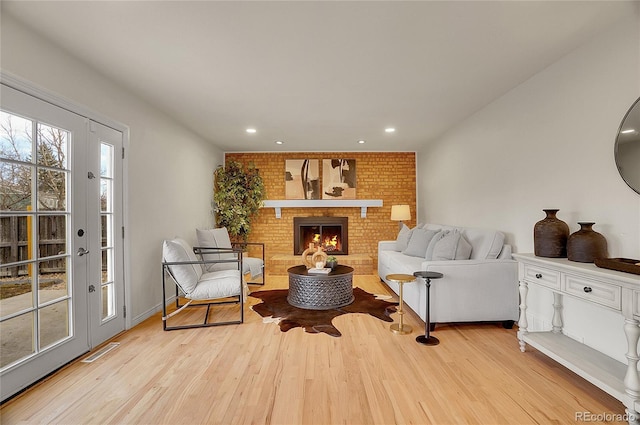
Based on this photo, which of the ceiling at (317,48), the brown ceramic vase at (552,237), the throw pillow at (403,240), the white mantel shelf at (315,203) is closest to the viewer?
the ceiling at (317,48)

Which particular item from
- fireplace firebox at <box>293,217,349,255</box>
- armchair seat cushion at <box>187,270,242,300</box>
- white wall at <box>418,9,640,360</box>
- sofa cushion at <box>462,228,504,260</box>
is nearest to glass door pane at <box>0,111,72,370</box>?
armchair seat cushion at <box>187,270,242,300</box>

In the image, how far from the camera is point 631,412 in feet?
5.51

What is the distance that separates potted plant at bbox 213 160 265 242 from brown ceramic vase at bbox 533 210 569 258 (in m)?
4.58

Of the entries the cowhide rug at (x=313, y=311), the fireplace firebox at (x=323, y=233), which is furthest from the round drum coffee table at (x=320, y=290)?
the fireplace firebox at (x=323, y=233)

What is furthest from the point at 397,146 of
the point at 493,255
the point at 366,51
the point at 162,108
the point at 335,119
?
the point at 162,108

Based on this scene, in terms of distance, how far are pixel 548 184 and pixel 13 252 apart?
164 inches

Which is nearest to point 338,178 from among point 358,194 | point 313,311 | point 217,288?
point 358,194

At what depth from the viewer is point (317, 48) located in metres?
2.38

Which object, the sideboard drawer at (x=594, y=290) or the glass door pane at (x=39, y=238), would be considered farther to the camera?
the glass door pane at (x=39, y=238)

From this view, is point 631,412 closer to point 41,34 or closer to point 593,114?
point 593,114

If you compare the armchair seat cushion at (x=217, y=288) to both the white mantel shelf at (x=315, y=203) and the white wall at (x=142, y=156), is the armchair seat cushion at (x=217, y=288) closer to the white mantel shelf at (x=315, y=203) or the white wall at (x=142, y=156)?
the white wall at (x=142, y=156)

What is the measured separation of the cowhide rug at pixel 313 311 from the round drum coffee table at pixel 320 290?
0.07 m

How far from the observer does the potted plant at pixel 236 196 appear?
575 centimetres

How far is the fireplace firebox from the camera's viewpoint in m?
6.34
